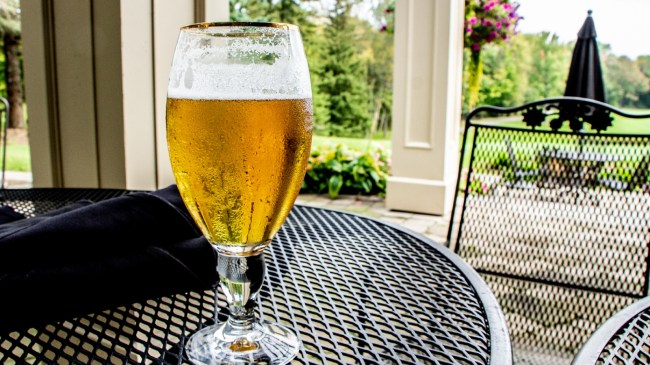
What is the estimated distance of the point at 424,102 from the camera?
15.1 ft

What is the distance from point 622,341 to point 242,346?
13.9 inches

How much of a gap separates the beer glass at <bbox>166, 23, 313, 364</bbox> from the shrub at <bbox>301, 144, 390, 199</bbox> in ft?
16.0

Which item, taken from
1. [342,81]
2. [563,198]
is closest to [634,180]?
[563,198]

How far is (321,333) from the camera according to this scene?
53cm

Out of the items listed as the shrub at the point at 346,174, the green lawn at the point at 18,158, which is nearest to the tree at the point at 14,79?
the green lawn at the point at 18,158

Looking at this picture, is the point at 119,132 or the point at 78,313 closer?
the point at 78,313

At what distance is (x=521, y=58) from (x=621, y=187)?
7146mm

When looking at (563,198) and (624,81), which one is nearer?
(563,198)

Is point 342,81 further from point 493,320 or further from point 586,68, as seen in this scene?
point 493,320

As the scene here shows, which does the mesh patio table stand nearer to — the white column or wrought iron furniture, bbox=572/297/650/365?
wrought iron furniture, bbox=572/297/650/365

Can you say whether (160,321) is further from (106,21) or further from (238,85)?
(106,21)

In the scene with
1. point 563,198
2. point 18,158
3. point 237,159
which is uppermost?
point 237,159

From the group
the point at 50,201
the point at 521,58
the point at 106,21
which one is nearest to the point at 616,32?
the point at 521,58

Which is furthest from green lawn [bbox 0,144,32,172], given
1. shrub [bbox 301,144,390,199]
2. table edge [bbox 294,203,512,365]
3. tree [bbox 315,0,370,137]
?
table edge [bbox 294,203,512,365]
